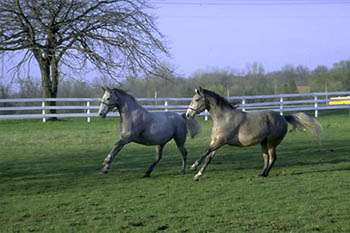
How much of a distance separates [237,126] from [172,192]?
2257mm

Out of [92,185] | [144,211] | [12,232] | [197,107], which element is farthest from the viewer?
[197,107]

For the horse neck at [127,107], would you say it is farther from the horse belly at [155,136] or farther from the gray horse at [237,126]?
the gray horse at [237,126]

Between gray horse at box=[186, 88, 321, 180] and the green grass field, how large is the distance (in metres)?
0.53

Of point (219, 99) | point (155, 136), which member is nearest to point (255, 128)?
point (219, 99)

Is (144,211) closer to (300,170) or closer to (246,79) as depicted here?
(300,170)

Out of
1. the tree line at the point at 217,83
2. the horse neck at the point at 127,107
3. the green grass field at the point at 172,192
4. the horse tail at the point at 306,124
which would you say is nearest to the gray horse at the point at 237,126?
the horse tail at the point at 306,124

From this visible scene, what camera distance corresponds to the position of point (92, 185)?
1045cm

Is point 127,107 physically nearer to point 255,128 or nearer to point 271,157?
point 255,128

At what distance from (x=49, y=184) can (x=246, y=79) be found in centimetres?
3973

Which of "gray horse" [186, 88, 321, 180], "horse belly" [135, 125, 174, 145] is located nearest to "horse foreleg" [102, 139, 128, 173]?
"horse belly" [135, 125, 174, 145]

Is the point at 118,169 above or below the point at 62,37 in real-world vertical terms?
below

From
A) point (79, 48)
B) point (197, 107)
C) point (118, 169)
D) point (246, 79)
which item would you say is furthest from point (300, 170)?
point (246, 79)

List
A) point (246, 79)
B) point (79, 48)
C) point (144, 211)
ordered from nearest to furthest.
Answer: point (144, 211)
point (79, 48)
point (246, 79)

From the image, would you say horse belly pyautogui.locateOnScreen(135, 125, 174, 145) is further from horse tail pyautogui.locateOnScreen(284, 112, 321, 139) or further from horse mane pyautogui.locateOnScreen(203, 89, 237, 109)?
horse tail pyautogui.locateOnScreen(284, 112, 321, 139)
